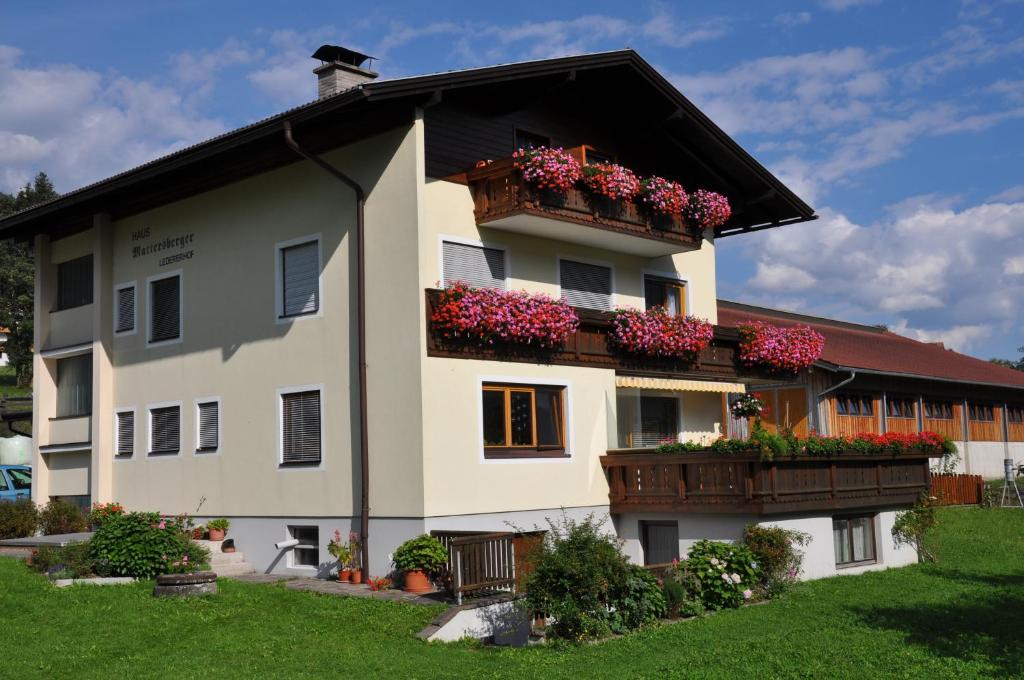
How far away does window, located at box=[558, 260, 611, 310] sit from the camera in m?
22.1

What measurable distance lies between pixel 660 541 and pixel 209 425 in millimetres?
9216

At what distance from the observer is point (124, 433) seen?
81.1 feet

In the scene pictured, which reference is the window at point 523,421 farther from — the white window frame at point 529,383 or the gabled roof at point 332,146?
the gabled roof at point 332,146

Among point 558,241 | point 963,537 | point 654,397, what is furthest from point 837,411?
point 558,241

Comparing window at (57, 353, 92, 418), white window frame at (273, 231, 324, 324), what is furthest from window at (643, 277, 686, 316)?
window at (57, 353, 92, 418)

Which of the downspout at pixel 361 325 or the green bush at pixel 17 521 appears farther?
the green bush at pixel 17 521

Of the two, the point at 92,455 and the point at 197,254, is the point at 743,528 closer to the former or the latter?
the point at 197,254

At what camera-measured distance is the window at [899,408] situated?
35.1m

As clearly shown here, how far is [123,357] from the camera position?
81.1ft

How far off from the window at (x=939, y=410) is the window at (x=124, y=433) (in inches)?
996

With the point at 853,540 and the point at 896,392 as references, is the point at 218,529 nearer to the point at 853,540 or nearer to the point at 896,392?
the point at 853,540

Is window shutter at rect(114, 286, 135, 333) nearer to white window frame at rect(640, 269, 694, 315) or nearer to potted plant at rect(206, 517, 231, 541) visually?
potted plant at rect(206, 517, 231, 541)

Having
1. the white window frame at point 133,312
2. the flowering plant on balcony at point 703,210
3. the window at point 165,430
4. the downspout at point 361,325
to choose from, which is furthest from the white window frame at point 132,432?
the flowering plant on balcony at point 703,210

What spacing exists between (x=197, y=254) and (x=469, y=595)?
10611 millimetres
